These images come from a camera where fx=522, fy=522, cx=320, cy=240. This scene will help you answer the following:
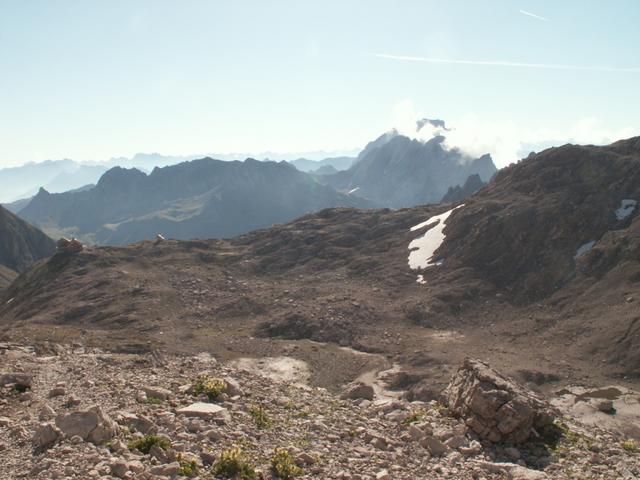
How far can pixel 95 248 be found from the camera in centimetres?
10825

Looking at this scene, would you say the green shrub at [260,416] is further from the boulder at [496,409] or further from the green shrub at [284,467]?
the boulder at [496,409]

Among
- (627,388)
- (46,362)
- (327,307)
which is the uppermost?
(46,362)

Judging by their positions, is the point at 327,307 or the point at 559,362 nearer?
the point at 559,362

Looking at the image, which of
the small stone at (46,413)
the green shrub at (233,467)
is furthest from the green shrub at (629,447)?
the small stone at (46,413)

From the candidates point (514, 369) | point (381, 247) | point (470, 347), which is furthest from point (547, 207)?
point (514, 369)

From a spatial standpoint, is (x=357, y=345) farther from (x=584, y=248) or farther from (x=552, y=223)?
(x=552, y=223)

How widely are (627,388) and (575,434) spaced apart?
79.7 ft

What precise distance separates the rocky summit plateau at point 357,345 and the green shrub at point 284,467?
96mm

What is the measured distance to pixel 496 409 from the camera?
24.0 metres

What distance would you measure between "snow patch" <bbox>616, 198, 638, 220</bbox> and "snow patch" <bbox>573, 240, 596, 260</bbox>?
23.2 ft

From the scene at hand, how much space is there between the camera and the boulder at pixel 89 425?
1711cm

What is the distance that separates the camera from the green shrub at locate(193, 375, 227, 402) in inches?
967

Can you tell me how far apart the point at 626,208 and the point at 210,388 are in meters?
77.6

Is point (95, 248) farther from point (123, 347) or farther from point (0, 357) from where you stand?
point (0, 357)
